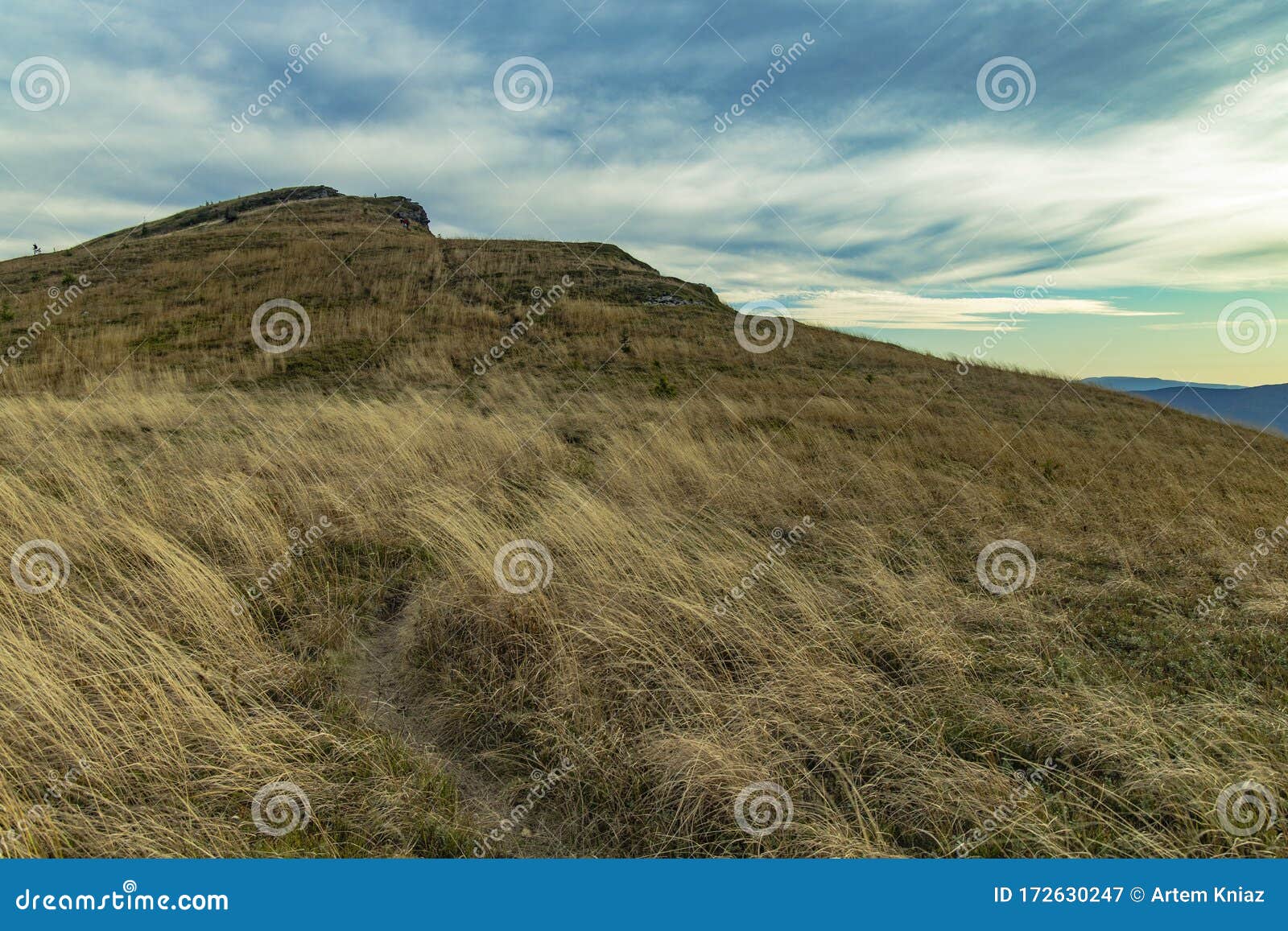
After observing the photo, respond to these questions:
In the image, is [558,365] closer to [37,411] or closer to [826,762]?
[37,411]

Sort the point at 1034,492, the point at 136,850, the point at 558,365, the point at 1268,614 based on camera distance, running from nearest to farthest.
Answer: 1. the point at 136,850
2. the point at 1268,614
3. the point at 1034,492
4. the point at 558,365

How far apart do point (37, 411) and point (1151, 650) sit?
50.4 ft

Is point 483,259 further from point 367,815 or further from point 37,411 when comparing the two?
point 367,815

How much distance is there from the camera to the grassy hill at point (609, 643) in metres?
2.95

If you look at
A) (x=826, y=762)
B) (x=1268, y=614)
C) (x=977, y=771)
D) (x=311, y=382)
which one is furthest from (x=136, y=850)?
(x=311, y=382)

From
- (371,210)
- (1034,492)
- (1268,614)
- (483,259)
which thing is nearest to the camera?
(1268,614)

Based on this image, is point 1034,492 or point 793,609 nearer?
point 793,609

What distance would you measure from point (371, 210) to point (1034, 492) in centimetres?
5383

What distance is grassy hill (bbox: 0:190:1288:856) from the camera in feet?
9.67

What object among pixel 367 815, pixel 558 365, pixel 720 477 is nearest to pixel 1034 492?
pixel 720 477

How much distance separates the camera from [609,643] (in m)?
4.18

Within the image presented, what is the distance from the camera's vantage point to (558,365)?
64.8ft

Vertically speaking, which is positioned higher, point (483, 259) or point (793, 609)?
point (483, 259)

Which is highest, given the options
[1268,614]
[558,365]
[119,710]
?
[558,365]
